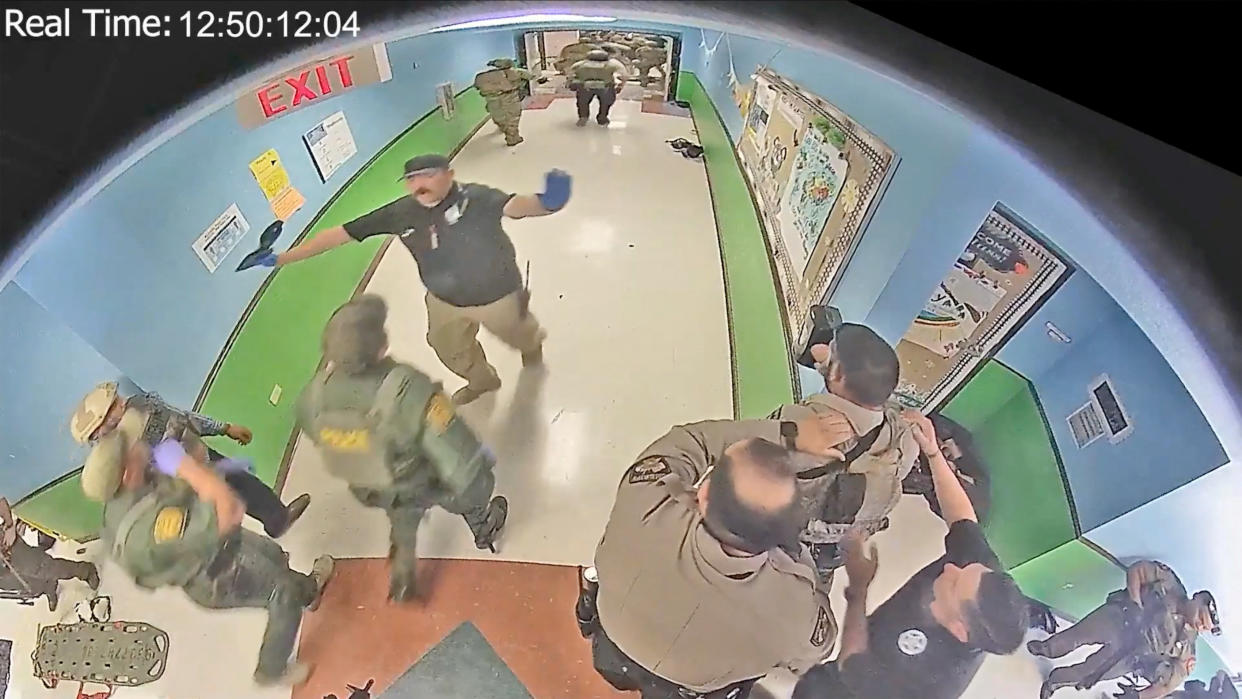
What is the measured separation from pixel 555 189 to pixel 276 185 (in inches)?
13.0

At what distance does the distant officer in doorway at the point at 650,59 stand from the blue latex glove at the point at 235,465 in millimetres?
651

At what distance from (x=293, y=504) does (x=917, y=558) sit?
738 mm

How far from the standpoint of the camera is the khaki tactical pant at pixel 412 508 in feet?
4.17

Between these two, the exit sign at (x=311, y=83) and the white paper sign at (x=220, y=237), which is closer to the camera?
the exit sign at (x=311, y=83)

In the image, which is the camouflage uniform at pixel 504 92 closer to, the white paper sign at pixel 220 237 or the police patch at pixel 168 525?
the white paper sign at pixel 220 237

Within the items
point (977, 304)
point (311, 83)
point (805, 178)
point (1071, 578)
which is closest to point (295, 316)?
point (311, 83)

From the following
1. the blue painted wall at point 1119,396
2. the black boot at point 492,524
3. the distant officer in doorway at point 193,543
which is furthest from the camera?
the black boot at point 492,524

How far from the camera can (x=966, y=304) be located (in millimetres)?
1174

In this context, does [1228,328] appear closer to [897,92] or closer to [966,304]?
[966,304]

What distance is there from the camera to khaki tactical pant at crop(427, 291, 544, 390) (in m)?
1.28

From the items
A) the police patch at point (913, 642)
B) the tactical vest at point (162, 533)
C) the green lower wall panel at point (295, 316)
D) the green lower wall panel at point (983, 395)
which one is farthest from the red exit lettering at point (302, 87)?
the police patch at point (913, 642)

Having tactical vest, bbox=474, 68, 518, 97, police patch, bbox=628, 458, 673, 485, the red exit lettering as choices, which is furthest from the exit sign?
police patch, bbox=628, 458, 673, 485

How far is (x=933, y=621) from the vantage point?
1.19 metres

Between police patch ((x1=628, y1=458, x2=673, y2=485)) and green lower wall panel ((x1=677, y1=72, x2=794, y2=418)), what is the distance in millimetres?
111
